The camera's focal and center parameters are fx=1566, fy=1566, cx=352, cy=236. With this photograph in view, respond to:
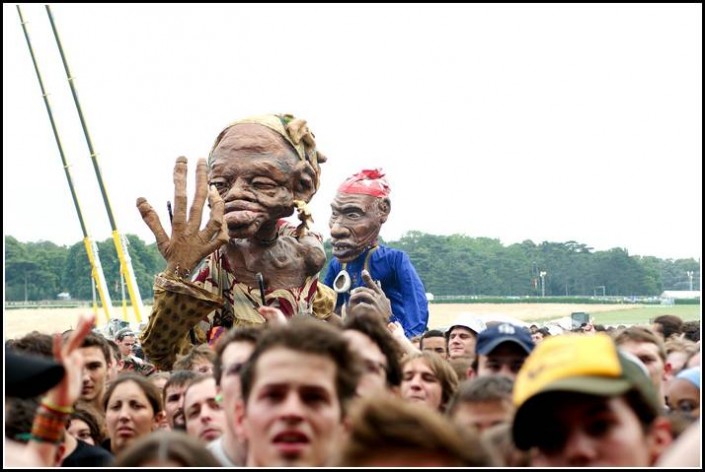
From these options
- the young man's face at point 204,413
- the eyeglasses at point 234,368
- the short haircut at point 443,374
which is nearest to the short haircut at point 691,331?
the short haircut at point 443,374

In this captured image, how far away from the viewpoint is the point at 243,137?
11.6m

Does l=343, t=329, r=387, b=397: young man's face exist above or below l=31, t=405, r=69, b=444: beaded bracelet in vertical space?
above

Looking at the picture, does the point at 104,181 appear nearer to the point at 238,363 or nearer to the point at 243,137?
the point at 243,137

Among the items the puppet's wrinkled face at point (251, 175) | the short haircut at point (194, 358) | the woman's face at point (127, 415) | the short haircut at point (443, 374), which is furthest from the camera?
the puppet's wrinkled face at point (251, 175)

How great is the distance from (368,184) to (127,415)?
25.3ft

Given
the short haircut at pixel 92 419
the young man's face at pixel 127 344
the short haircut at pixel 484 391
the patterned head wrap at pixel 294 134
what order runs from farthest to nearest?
the young man's face at pixel 127 344 → the patterned head wrap at pixel 294 134 → the short haircut at pixel 92 419 → the short haircut at pixel 484 391

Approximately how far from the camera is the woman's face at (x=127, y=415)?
300 inches

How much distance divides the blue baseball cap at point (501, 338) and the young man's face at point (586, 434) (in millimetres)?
2371

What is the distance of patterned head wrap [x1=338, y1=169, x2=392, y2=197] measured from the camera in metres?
15.1

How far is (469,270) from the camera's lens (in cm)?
6606

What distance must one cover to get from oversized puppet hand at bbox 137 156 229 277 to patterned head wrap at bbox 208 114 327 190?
0.93 m


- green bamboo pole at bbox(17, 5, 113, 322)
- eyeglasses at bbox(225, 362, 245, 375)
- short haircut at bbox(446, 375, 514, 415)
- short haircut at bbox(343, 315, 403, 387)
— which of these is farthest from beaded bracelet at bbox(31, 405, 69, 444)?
green bamboo pole at bbox(17, 5, 113, 322)

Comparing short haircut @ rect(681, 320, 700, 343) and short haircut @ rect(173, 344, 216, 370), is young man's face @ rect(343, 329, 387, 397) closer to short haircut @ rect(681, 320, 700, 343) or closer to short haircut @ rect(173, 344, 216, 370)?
short haircut @ rect(173, 344, 216, 370)

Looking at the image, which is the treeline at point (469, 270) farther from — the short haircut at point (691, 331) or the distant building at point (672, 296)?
the short haircut at point (691, 331)
